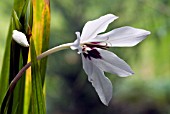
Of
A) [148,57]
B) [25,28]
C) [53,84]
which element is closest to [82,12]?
[53,84]

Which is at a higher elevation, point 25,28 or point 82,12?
point 82,12

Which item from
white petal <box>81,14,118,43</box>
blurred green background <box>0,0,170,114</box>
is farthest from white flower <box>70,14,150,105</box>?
blurred green background <box>0,0,170,114</box>

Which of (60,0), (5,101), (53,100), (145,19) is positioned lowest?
(53,100)

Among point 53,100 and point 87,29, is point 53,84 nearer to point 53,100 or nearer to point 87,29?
point 53,100

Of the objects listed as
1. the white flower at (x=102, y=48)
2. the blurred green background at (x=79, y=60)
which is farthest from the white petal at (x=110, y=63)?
the blurred green background at (x=79, y=60)

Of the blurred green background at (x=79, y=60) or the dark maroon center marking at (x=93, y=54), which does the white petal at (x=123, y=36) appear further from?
the blurred green background at (x=79, y=60)

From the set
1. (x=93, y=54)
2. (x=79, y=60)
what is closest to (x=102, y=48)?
(x=93, y=54)

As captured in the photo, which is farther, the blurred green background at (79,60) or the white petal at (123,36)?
the blurred green background at (79,60)

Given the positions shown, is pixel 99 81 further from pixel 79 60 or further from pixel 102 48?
pixel 79 60

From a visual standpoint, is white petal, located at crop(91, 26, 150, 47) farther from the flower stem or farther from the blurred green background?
the blurred green background
